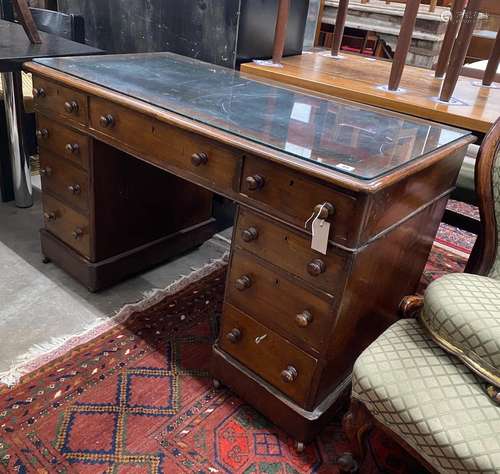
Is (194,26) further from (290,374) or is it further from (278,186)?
(290,374)

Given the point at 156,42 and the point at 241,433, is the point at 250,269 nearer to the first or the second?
the point at 241,433

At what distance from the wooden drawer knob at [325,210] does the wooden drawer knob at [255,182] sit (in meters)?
0.16

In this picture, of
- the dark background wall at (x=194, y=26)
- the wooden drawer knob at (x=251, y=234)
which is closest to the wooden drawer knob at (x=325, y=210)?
the wooden drawer knob at (x=251, y=234)

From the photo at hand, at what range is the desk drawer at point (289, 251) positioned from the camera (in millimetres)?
1062

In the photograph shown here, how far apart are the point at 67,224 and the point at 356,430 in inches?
49.7

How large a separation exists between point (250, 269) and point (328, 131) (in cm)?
40

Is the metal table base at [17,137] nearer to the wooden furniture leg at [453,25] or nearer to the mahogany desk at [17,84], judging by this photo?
the mahogany desk at [17,84]

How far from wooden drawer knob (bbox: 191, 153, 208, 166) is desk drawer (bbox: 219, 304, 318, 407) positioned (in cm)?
Result: 40

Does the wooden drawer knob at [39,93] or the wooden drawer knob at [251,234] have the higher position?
the wooden drawer knob at [39,93]

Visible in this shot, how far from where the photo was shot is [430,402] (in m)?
0.93

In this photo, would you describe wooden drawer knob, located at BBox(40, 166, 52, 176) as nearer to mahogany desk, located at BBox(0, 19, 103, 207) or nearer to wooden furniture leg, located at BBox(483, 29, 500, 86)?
mahogany desk, located at BBox(0, 19, 103, 207)

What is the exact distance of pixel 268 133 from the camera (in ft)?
3.80

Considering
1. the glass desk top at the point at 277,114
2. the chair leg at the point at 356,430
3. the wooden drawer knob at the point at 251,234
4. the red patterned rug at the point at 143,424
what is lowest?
the red patterned rug at the point at 143,424

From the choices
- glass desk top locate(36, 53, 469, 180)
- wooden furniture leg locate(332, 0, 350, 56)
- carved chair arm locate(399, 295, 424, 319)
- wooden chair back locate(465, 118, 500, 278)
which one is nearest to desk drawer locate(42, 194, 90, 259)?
glass desk top locate(36, 53, 469, 180)
